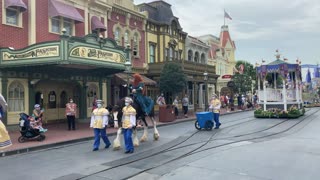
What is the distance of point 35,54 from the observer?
14711 mm

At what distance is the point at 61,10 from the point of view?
725 inches

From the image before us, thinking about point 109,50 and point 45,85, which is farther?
point 45,85

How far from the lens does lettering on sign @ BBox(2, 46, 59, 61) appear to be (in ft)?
46.5

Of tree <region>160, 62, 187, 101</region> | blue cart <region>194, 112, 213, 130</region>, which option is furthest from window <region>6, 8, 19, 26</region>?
tree <region>160, 62, 187, 101</region>

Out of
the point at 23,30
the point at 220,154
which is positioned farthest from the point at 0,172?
the point at 23,30

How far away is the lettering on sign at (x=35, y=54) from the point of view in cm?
1419

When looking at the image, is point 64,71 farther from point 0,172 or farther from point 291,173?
point 291,173

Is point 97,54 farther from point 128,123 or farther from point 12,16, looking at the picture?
point 128,123

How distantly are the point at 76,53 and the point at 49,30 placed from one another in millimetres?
4943

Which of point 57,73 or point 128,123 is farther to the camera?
point 57,73

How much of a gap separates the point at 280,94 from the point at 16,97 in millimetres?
19159

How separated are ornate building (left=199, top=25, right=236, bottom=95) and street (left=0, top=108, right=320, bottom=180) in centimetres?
3397

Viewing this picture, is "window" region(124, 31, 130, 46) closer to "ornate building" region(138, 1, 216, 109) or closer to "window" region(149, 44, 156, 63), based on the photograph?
"ornate building" region(138, 1, 216, 109)

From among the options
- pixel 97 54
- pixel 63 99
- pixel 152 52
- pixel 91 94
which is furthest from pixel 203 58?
pixel 97 54
